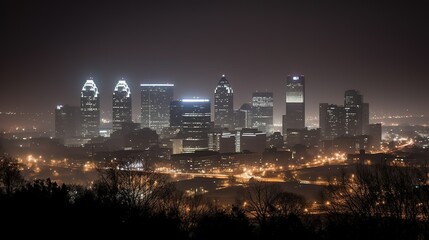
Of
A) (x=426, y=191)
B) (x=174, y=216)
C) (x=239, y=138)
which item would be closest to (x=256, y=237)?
(x=174, y=216)

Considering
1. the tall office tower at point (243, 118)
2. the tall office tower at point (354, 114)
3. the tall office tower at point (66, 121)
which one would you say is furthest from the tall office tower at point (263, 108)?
the tall office tower at point (66, 121)

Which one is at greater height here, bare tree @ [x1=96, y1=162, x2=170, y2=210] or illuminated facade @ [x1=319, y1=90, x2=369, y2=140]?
illuminated facade @ [x1=319, y1=90, x2=369, y2=140]

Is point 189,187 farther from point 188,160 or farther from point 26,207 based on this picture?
point 26,207

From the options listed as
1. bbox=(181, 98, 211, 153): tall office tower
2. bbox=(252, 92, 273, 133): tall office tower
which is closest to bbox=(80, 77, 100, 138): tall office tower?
bbox=(181, 98, 211, 153): tall office tower

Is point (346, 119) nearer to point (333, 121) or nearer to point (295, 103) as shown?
point (333, 121)

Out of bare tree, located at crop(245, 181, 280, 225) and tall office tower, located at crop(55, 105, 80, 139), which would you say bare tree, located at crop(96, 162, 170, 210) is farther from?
tall office tower, located at crop(55, 105, 80, 139)
